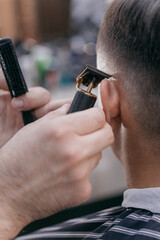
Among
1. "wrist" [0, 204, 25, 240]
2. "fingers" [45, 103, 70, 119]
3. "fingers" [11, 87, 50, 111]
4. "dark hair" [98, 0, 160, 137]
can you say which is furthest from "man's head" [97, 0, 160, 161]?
"wrist" [0, 204, 25, 240]

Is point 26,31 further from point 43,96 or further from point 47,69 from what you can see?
point 43,96

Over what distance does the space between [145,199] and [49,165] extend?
37cm

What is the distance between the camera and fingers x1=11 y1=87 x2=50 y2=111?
929 millimetres

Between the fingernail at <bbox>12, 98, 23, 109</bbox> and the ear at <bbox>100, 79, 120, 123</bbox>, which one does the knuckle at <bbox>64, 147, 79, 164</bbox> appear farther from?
the fingernail at <bbox>12, 98, 23, 109</bbox>

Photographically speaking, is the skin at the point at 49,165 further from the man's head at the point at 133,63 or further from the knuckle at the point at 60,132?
the man's head at the point at 133,63

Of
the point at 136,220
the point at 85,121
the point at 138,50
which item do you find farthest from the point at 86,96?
the point at 136,220

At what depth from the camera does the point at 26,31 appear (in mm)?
3062

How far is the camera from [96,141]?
635mm

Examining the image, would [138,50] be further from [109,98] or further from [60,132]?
[60,132]

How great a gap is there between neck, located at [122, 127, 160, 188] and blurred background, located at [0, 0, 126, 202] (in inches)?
46.1

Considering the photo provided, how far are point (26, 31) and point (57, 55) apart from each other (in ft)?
2.15

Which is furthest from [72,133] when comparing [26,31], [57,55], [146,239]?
[26,31]

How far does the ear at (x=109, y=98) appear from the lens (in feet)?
2.61

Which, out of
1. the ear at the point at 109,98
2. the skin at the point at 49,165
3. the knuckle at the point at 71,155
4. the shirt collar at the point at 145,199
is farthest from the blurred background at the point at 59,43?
the knuckle at the point at 71,155
